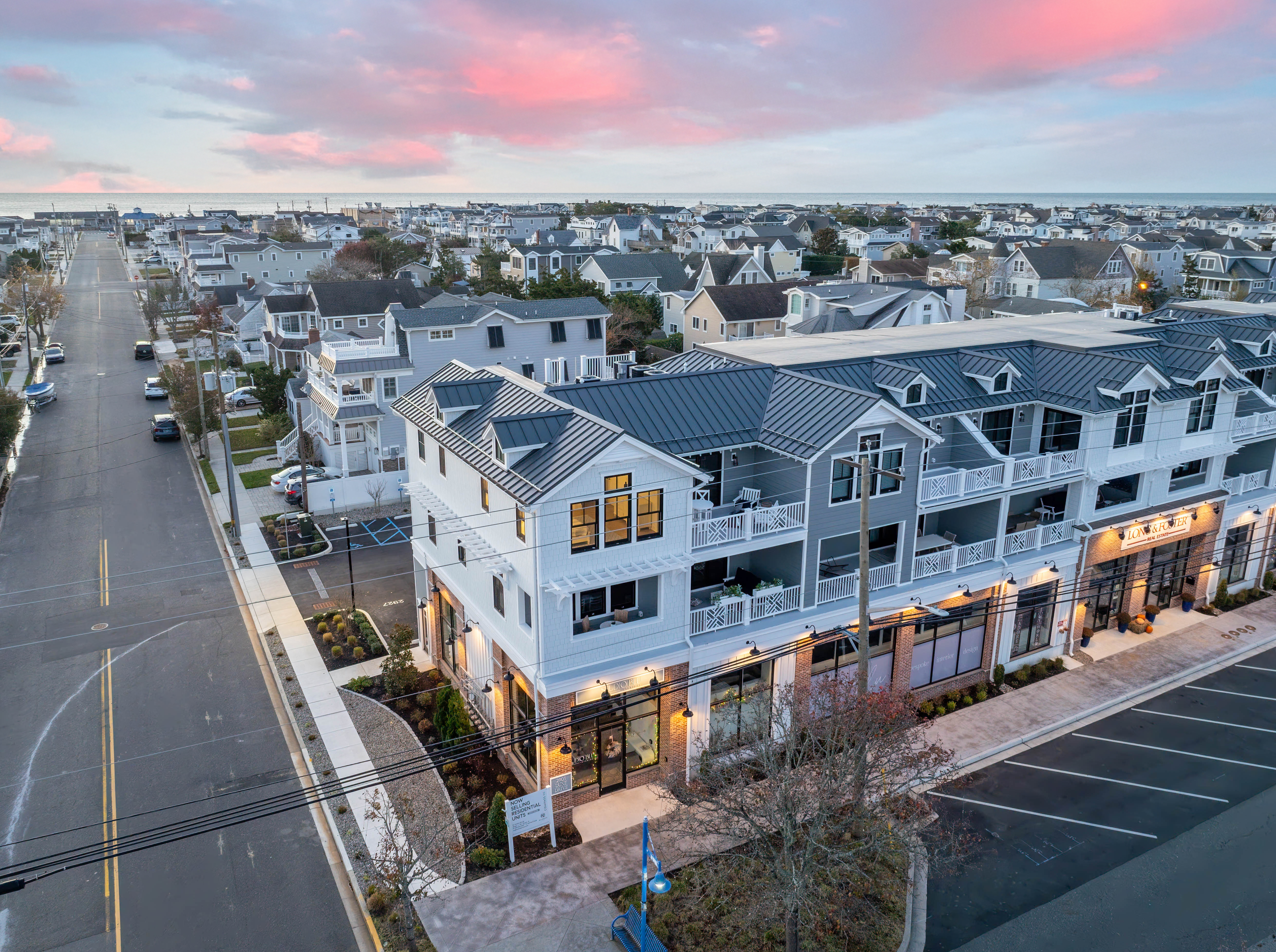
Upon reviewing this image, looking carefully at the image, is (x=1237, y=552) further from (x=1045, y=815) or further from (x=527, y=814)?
(x=527, y=814)

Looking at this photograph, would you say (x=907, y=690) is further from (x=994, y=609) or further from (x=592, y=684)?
(x=592, y=684)

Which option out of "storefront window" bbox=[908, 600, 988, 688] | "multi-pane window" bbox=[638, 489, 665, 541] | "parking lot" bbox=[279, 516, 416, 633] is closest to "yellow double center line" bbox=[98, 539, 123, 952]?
"parking lot" bbox=[279, 516, 416, 633]

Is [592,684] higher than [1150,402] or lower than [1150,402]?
lower

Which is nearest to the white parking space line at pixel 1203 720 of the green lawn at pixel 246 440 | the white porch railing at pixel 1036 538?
the white porch railing at pixel 1036 538

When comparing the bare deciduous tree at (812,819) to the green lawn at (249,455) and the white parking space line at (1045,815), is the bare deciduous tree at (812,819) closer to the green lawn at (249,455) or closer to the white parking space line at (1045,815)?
the white parking space line at (1045,815)

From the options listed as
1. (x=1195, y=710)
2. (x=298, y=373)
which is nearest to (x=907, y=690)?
(x=1195, y=710)

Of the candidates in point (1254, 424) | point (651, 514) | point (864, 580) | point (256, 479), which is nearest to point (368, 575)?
point (256, 479)
